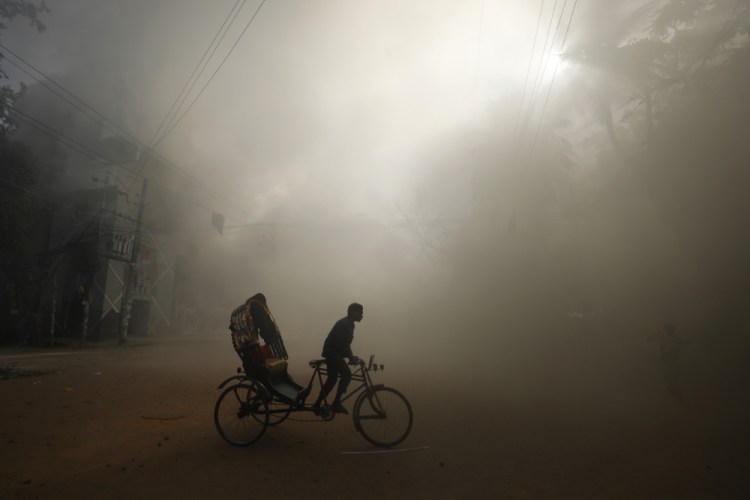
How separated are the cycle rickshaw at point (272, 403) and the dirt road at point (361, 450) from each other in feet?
0.61

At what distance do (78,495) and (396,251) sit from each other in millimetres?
28193

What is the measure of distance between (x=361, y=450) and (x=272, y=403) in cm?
121

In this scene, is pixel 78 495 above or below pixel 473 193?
below

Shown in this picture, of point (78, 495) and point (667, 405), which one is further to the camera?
point (667, 405)

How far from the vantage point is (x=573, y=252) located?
52.8 feet

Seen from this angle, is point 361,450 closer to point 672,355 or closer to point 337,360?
point 337,360

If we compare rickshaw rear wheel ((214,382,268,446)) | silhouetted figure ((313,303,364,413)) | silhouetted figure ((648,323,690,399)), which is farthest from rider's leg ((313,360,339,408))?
silhouetted figure ((648,323,690,399))

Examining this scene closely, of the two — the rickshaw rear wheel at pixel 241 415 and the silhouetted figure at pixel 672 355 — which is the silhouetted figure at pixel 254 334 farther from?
the silhouetted figure at pixel 672 355

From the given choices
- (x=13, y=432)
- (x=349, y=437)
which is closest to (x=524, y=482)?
(x=349, y=437)

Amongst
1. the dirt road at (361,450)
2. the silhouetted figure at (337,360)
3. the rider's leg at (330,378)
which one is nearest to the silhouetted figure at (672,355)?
the dirt road at (361,450)

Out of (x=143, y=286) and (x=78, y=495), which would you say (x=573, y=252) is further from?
(x=143, y=286)

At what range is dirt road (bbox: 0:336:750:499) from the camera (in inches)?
142

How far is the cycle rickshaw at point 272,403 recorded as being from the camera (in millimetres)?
4582

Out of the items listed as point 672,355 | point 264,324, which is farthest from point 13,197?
point 672,355
